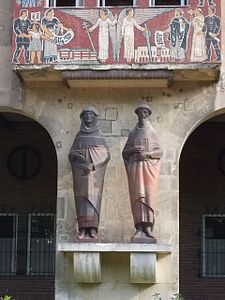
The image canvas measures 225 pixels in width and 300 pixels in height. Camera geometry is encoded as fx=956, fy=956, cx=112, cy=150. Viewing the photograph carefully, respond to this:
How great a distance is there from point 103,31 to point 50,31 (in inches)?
32.2

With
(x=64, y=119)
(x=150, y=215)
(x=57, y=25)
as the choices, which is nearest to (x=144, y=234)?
(x=150, y=215)

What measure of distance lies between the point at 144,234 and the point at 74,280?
135 centimetres

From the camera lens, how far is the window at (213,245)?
18.4m

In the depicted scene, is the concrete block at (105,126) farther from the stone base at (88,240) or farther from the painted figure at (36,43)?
the stone base at (88,240)

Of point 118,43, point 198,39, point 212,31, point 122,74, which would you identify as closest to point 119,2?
point 118,43

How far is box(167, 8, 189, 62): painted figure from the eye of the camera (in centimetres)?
1450

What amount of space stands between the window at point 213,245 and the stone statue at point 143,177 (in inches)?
177

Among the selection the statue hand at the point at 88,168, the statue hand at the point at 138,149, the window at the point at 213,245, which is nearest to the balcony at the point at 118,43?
the statue hand at the point at 138,149

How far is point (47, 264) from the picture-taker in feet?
61.4

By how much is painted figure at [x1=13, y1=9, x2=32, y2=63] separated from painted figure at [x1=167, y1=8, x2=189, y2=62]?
2.17m

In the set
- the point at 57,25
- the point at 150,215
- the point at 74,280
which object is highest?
the point at 57,25

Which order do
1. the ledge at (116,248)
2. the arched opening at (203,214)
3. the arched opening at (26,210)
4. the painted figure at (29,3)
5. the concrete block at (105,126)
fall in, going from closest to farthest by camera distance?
1. the ledge at (116,248)
2. the painted figure at (29,3)
3. the concrete block at (105,126)
4. the arched opening at (203,214)
5. the arched opening at (26,210)

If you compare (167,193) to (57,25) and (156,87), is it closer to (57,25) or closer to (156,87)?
(156,87)

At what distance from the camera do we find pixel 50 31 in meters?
14.7
